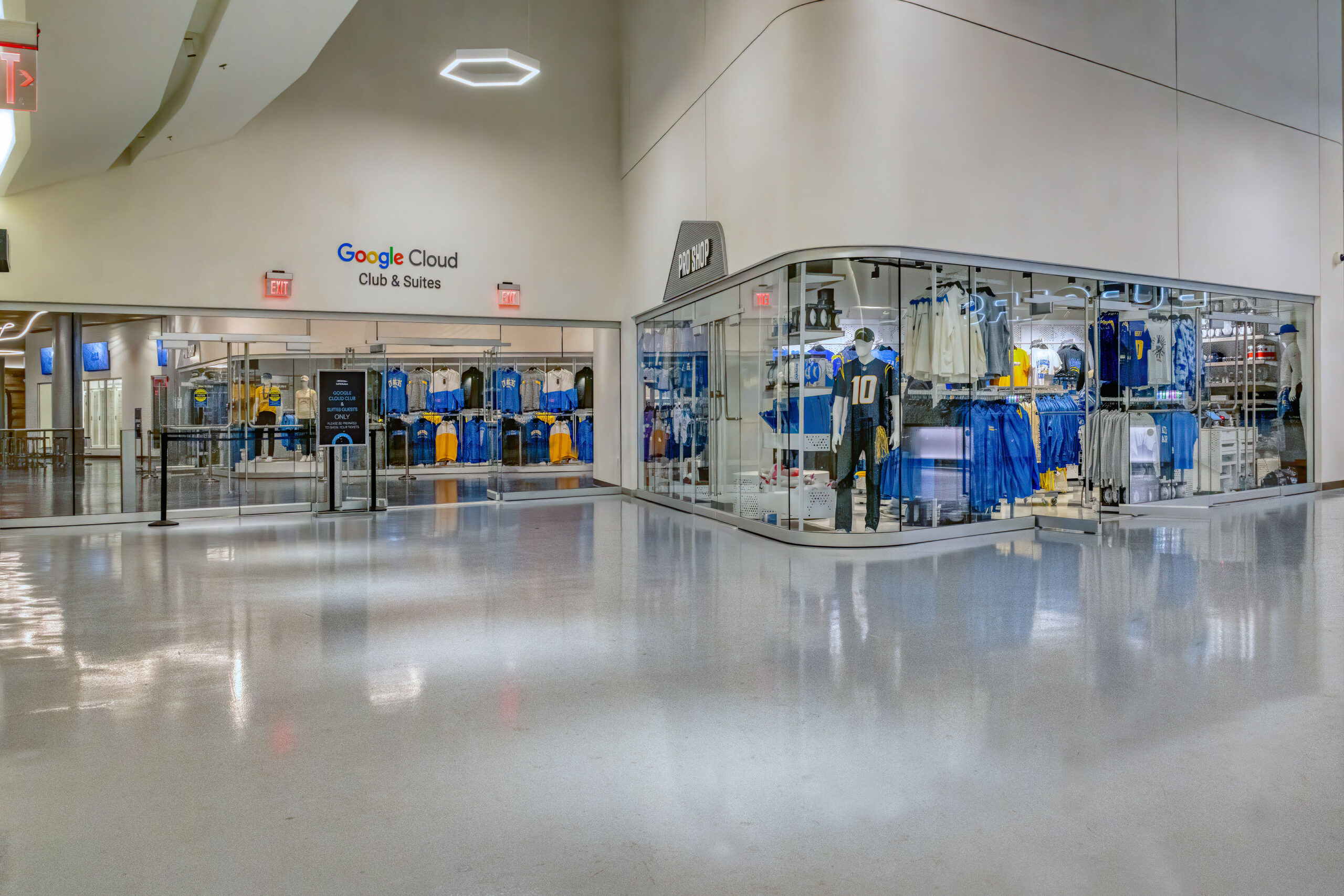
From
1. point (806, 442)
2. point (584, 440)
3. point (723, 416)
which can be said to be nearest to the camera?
point (806, 442)

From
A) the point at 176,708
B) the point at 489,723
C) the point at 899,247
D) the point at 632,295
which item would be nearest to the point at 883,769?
the point at 489,723

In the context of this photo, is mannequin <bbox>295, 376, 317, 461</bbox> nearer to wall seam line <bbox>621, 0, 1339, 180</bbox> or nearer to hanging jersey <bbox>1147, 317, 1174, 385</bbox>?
wall seam line <bbox>621, 0, 1339, 180</bbox>

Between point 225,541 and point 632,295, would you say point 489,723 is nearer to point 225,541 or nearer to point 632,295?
point 225,541

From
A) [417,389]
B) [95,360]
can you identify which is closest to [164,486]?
[95,360]

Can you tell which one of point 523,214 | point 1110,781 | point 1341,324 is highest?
point 523,214

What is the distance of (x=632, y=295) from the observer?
12.3 m

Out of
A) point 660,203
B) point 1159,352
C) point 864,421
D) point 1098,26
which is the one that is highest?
point 1098,26

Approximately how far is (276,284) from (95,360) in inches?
85.0

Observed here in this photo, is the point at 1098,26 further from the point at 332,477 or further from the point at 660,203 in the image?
the point at 332,477

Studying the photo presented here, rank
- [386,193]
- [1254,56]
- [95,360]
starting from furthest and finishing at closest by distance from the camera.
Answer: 1. [386,193]
2. [1254,56]
3. [95,360]

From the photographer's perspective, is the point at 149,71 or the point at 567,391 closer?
the point at 149,71

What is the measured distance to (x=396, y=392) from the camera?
12.9m

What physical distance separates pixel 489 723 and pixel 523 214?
9.74m

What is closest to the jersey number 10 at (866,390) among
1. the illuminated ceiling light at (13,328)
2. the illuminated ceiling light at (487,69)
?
the illuminated ceiling light at (487,69)
